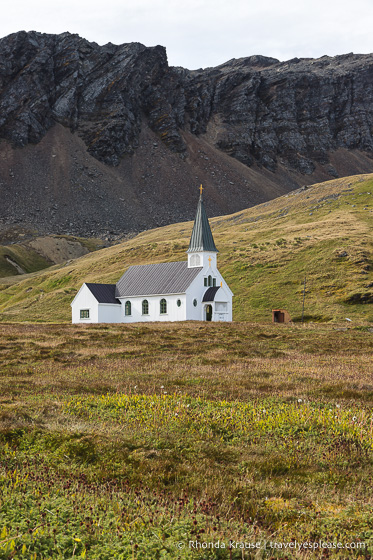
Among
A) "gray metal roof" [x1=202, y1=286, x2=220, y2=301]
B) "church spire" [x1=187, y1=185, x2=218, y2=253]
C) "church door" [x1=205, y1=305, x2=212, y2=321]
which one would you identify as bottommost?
"church door" [x1=205, y1=305, x2=212, y2=321]

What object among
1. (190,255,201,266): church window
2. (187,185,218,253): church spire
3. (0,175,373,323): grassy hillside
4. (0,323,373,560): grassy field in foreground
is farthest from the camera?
(190,255,201,266): church window

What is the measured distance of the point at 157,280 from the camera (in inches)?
2707

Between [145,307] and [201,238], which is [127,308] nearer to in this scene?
[145,307]

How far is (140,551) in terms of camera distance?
601 centimetres

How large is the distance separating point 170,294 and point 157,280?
4.17 meters

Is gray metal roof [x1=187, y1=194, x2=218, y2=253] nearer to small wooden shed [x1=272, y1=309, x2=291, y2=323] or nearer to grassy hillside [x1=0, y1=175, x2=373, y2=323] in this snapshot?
grassy hillside [x1=0, y1=175, x2=373, y2=323]

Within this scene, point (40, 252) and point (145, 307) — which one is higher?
point (40, 252)

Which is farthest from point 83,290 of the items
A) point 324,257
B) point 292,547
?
point 292,547

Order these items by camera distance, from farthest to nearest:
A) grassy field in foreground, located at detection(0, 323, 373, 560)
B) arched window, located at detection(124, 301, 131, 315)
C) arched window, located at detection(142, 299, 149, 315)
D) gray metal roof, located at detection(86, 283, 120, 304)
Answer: arched window, located at detection(124, 301, 131, 315) → gray metal roof, located at detection(86, 283, 120, 304) → arched window, located at detection(142, 299, 149, 315) → grassy field in foreground, located at detection(0, 323, 373, 560)

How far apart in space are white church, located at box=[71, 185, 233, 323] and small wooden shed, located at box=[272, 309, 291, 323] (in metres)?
5.78

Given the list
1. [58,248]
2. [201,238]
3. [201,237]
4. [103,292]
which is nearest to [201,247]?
[201,238]

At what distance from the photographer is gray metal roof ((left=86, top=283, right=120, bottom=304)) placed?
68.8 m

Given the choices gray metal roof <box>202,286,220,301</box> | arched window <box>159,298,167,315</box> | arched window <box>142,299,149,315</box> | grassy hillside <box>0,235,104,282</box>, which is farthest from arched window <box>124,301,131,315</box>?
grassy hillside <box>0,235,104,282</box>

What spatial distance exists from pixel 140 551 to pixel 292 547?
72.0 inches
